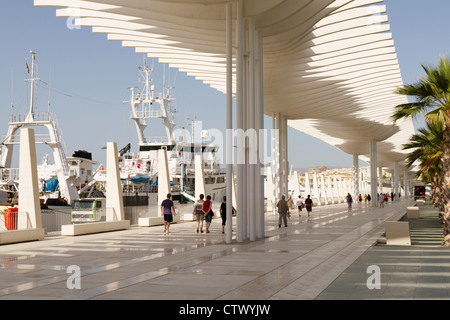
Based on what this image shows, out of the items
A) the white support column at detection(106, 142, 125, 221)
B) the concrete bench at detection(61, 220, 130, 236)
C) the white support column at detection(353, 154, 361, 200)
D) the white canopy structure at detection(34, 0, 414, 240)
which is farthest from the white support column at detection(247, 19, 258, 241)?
the white support column at detection(353, 154, 361, 200)

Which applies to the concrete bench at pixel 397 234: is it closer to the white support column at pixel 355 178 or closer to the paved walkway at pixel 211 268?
the paved walkway at pixel 211 268

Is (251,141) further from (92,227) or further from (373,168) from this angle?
(373,168)

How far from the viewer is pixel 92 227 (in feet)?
56.5

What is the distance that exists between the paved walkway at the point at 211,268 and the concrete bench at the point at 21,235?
1.17ft

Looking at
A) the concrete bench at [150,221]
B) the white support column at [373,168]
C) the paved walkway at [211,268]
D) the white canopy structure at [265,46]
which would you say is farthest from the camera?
the white support column at [373,168]

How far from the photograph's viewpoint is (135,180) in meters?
41.1

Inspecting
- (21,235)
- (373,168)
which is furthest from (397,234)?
(373,168)

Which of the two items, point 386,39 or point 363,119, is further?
point 363,119

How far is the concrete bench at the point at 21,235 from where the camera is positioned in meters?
13.6

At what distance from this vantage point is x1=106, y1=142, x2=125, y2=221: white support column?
18.9 m

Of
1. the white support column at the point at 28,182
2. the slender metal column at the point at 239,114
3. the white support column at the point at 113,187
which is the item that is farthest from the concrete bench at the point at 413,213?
the white support column at the point at 28,182

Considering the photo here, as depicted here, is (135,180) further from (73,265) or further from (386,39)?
(73,265)
